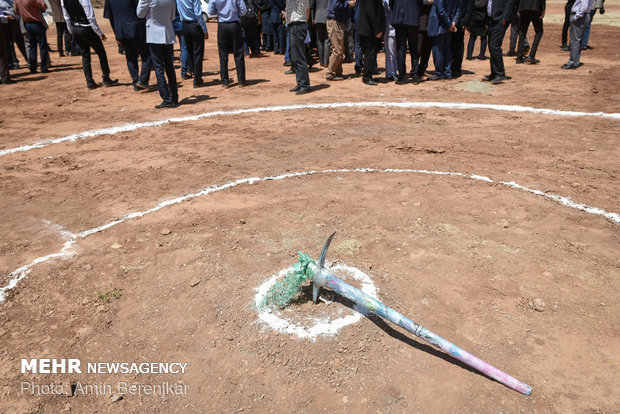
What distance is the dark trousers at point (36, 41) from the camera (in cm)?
1184

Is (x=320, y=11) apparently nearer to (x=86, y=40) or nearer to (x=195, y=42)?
(x=195, y=42)

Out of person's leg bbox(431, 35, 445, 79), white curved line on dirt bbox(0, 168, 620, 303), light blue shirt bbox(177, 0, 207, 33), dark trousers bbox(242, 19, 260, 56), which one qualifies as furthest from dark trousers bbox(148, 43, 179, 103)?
dark trousers bbox(242, 19, 260, 56)

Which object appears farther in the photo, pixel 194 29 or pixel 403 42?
pixel 194 29

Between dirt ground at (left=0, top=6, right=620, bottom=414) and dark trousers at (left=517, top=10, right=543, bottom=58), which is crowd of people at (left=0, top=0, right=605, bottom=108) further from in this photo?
dirt ground at (left=0, top=6, right=620, bottom=414)

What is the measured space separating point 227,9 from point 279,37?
577 centimetres

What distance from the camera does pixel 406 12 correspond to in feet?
29.9

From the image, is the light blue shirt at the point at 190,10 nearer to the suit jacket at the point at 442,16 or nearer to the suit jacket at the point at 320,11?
the suit jacket at the point at 320,11

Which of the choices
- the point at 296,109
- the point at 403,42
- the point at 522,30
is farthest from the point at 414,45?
the point at 522,30

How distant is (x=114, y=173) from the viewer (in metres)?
5.75

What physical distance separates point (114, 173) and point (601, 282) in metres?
5.31

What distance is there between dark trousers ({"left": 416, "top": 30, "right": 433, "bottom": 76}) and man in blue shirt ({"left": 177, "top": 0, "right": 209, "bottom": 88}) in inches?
184

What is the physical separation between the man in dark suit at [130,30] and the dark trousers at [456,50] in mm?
6687

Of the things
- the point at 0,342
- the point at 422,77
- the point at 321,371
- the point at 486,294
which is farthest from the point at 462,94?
the point at 0,342

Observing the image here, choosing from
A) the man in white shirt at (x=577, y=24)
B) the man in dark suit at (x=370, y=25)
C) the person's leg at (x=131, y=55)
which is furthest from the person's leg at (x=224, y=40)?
the man in white shirt at (x=577, y=24)
